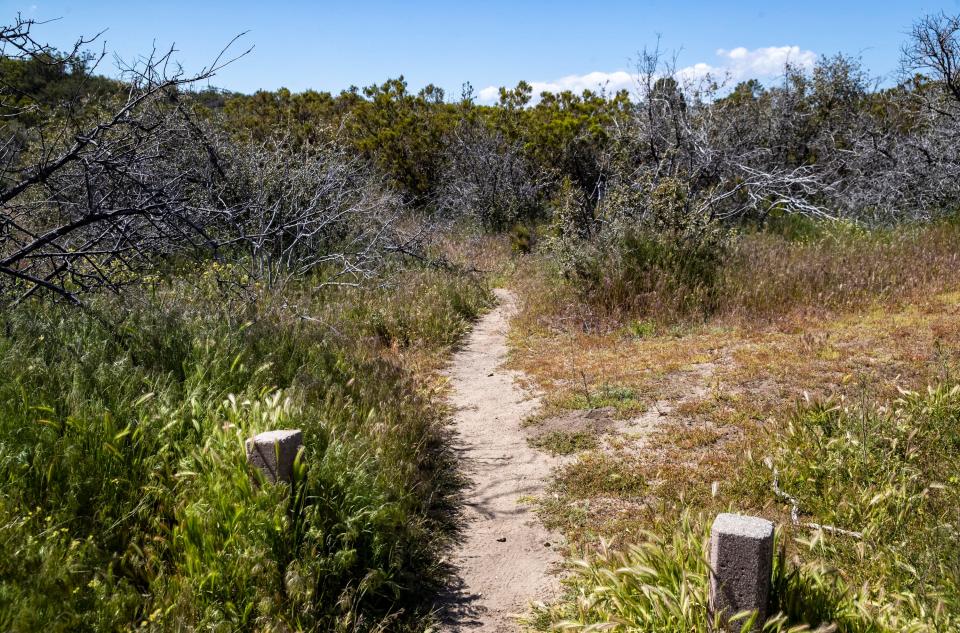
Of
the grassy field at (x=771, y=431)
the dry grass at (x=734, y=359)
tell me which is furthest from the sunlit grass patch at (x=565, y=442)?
the dry grass at (x=734, y=359)

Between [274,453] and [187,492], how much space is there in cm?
61

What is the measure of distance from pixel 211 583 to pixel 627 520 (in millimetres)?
2335

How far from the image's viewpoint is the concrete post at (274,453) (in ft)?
10.4

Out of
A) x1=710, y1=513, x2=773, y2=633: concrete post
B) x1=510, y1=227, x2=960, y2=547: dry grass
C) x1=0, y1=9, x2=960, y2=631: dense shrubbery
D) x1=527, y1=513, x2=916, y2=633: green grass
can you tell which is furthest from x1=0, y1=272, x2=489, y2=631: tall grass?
x1=710, y1=513, x2=773, y2=633: concrete post

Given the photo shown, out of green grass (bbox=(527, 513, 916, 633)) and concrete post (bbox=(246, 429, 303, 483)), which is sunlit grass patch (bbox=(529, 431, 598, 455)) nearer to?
green grass (bbox=(527, 513, 916, 633))

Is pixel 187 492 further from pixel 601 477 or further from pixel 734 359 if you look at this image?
pixel 734 359

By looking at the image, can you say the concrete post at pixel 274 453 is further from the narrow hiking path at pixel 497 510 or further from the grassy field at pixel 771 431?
the grassy field at pixel 771 431

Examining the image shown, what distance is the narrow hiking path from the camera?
3514mm

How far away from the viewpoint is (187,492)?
3.40m

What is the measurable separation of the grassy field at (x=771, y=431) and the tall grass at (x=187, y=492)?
987mm

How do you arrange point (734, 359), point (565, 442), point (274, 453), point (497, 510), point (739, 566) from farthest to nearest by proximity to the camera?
point (734, 359), point (565, 442), point (497, 510), point (274, 453), point (739, 566)

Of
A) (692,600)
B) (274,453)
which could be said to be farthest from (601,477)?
(274,453)

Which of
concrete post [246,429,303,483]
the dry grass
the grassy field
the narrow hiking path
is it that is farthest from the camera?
the dry grass

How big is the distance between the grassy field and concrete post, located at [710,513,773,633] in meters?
0.14
